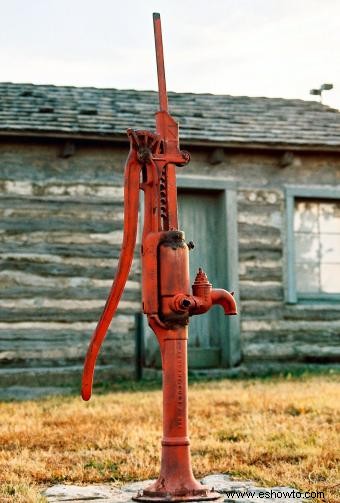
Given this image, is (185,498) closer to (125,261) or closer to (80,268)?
(125,261)

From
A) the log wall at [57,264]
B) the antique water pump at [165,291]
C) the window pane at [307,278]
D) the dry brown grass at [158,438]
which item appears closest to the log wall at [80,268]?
the log wall at [57,264]

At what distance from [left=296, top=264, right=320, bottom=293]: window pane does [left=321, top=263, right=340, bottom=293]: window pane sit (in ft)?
0.27

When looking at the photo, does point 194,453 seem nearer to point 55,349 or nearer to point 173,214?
point 173,214

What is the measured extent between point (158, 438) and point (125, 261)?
233 centimetres

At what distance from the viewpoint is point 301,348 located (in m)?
11.6

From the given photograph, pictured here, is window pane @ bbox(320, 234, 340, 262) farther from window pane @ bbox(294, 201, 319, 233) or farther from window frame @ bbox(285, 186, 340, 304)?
window frame @ bbox(285, 186, 340, 304)

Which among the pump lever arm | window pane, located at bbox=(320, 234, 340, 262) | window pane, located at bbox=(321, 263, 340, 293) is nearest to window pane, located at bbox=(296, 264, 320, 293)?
window pane, located at bbox=(321, 263, 340, 293)

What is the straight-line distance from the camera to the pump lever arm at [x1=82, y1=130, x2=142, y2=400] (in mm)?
3861

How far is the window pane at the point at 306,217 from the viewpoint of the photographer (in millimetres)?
11953

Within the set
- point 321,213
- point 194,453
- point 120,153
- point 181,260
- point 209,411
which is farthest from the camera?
point 321,213

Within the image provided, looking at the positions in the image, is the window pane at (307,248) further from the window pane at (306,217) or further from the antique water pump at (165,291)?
the antique water pump at (165,291)

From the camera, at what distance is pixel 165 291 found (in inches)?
149

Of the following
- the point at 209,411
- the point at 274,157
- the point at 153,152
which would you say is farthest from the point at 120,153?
the point at 153,152

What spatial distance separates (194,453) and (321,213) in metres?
7.16
